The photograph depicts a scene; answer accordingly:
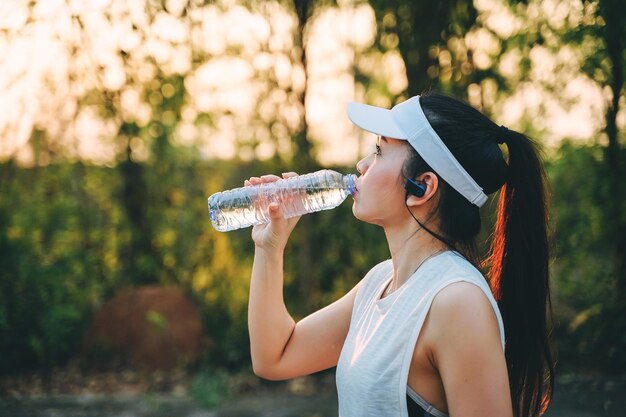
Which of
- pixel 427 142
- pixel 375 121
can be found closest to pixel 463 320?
pixel 427 142

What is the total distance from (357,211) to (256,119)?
3.77 meters

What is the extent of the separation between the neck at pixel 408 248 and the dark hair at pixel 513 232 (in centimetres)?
3

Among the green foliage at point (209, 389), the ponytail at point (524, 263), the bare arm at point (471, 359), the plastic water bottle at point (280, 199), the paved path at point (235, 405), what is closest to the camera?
the bare arm at point (471, 359)

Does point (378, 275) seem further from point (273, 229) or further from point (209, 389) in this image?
point (209, 389)

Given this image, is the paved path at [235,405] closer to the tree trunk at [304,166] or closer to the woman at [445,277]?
the tree trunk at [304,166]

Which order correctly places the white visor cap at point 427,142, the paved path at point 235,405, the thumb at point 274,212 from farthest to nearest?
1. the paved path at point 235,405
2. the thumb at point 274,212
3. the white visor cap at point 427,142

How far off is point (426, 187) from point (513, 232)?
0.29 m

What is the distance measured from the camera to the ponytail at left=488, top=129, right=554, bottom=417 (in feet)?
6.43

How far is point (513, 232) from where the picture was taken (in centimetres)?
198

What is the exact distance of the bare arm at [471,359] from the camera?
5.25ft

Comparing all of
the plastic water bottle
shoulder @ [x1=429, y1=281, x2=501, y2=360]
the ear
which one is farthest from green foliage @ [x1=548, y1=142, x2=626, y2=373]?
shoulder @ [x1=429, y1=281, x2=501, y2=360]

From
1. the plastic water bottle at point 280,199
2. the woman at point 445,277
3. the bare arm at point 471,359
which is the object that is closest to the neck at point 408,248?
the woman at point 445,277

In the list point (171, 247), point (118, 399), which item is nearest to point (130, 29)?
point (171, 247)

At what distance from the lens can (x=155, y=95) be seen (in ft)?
18.5
